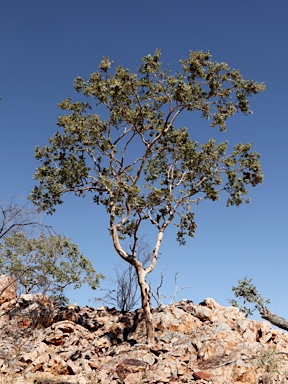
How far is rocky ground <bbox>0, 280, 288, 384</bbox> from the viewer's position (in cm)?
1602

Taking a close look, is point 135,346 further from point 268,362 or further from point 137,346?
point 268,362

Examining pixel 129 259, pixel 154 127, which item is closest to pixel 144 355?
pixel 129 259

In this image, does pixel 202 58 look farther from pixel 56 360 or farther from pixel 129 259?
pixel 56 360

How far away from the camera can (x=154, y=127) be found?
78.5 feet

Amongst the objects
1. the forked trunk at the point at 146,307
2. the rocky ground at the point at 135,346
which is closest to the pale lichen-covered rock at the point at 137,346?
the rocky ground at the point at 135,346

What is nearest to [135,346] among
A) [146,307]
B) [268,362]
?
[146,307]

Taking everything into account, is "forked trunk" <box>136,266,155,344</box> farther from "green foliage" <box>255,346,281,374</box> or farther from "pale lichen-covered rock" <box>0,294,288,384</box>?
"green foliage" <box>255,346,281,374</box>

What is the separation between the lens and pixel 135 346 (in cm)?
1972

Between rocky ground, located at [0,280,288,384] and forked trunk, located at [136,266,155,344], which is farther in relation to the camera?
forked trunk, located at [136,266,155,344]

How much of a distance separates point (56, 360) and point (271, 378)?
8.94m

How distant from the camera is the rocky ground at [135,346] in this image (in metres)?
16.0

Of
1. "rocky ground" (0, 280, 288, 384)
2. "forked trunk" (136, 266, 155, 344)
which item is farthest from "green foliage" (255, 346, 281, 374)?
"forked trunk" (136, 266, 155, 344)

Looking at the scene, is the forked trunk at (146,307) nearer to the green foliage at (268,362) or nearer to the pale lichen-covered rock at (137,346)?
the pale lichen-covered rock at (137,346)

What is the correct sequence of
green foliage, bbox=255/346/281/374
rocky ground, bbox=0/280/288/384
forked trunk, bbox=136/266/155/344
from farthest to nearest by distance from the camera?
forked trunk, bbox=136/266/155/344 → rocky ground, bbox=0/280/288/384 → green foliage, bbox=255/346/281/374
